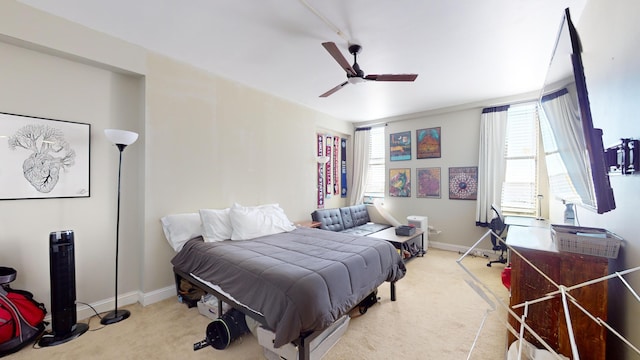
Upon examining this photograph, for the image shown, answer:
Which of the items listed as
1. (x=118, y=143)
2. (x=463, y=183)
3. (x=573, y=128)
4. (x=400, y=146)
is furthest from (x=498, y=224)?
(x=118, y=143)

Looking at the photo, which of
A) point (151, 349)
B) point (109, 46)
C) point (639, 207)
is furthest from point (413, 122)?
point (151, 349)

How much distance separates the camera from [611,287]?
4.91ft

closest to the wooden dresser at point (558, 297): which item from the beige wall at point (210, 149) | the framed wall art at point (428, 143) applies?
the beige wall at point (210, 149)

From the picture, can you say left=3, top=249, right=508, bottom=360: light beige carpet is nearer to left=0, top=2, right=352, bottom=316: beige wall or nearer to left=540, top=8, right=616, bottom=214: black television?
left=0, top=2, right=352, bottom=316: beige wall

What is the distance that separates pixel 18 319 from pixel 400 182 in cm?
546

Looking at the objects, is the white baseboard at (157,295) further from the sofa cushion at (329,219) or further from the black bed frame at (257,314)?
the sofa cushion at (329,219)

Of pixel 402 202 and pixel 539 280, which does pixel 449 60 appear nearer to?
pixel 539 280

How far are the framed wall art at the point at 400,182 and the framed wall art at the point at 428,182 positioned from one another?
8.2 inches

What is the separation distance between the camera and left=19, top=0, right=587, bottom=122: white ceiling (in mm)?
2119

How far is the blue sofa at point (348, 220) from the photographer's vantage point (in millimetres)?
4570

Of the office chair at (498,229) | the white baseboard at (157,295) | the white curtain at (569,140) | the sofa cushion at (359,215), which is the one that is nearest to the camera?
the white curtain at (569,140)

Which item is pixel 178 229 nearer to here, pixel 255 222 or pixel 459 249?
pixel 255 222

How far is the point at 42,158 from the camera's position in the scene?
2367mm

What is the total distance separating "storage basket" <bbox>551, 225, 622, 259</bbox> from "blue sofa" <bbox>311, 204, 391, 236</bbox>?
3.04 meters
